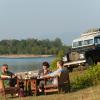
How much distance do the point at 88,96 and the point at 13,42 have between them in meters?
92.5

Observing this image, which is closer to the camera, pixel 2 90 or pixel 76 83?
pixel 2 90

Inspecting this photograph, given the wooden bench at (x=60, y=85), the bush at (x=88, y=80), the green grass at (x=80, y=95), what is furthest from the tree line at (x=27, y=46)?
the green grass at (x=80, y=95)

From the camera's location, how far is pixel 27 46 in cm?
10231

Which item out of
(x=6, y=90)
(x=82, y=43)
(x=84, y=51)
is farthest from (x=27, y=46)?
(x=6, y=90)

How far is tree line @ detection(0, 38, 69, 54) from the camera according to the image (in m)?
99.3

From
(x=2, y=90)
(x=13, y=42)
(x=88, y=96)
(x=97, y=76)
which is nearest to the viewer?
(x=88, y=96)

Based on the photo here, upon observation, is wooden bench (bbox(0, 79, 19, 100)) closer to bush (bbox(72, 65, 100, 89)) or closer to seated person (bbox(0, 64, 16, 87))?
seated person (bbox(0, 64, 16, 87))

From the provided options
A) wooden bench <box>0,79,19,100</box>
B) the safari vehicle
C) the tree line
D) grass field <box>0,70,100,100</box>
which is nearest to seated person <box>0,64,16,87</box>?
wooden bench <box>0,79,19,100</box>

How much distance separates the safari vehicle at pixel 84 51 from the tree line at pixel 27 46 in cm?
7080

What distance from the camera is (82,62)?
72.1 ft

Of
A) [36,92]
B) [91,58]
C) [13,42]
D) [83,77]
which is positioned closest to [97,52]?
[91,58]

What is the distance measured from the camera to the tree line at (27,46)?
9931cm

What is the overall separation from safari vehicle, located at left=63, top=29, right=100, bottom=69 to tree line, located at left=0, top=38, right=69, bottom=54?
232ft

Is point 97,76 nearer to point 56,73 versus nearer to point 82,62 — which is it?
point 56,73
